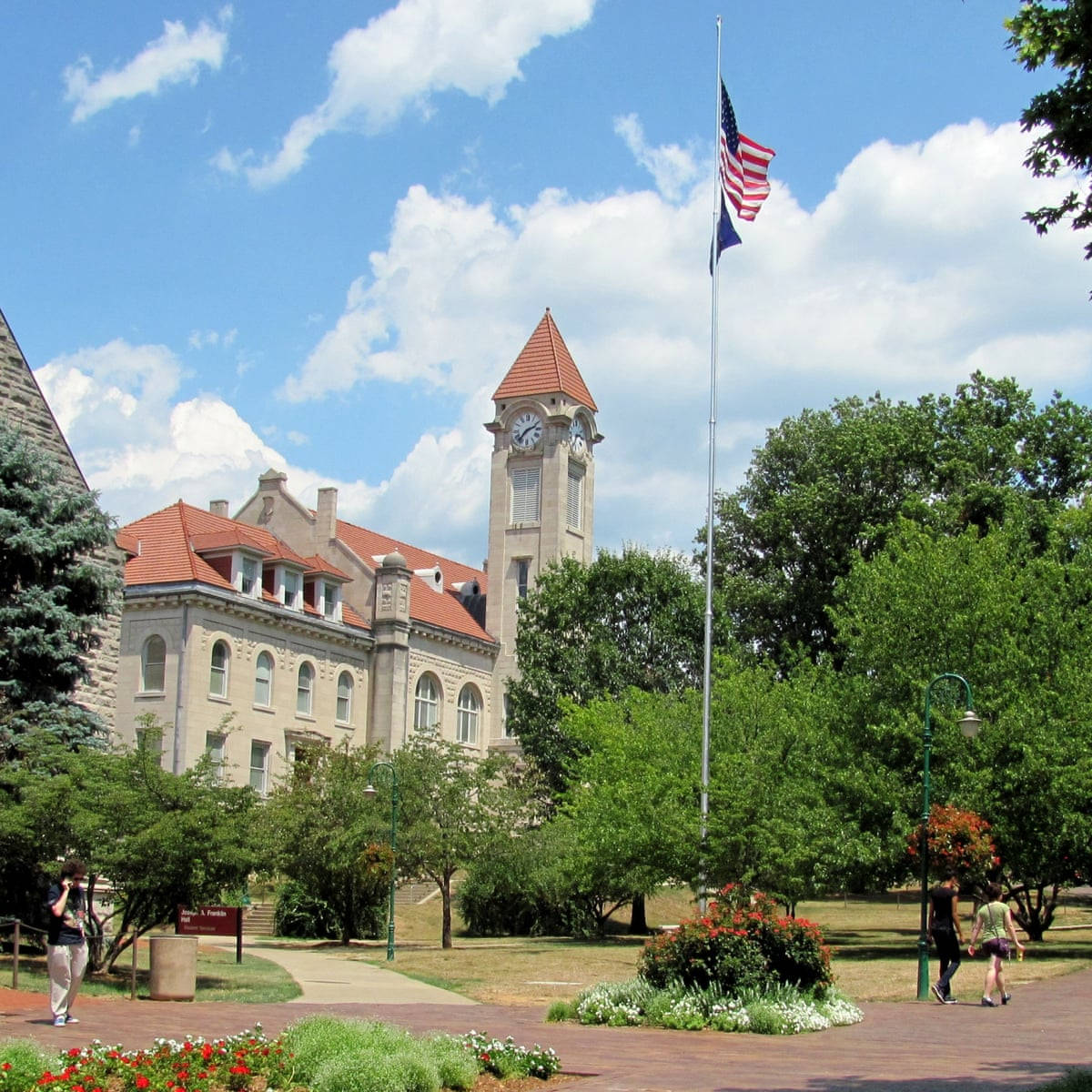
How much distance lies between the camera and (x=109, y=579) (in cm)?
2725

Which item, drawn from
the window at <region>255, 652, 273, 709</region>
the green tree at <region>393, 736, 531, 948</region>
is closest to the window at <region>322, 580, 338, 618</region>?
the window at <region>255, 652, 273, 709</region>

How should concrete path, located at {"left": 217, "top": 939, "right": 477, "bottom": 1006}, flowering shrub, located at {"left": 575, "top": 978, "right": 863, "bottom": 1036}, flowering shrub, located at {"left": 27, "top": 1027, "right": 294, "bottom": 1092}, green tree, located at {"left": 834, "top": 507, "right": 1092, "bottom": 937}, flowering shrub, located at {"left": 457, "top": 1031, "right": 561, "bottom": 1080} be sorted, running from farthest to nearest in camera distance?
green tree, located at {"left": 834, "top": 507, "right": 1092, "bottom": 937}
concrete path, located at {"left": 217, "top": 939, "right": 477, "bottom": 1006}
flowering shrub, located at {"left": 575, "top": 978, "right": 863, "bottom": 1036}
flowering shrub, located at {"left": 457, "top": 1031, "right": 561, "bottom": 1080}
flowering shrub, located at {"left": 27, "top": 1027, "right": 294, "bottom": 1092}

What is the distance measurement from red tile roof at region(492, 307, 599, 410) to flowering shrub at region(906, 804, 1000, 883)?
42.9 m

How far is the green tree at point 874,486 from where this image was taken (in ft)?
159

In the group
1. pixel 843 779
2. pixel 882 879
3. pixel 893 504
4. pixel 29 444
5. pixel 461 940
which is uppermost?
pixel 893 504

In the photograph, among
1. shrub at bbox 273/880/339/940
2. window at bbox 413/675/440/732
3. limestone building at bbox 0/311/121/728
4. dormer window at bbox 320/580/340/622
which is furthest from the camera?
window at bbox 413/675/440/732

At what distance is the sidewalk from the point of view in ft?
40.4

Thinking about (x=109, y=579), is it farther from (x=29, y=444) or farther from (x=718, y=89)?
(x=718, y=89)

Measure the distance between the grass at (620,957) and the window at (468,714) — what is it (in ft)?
47.2

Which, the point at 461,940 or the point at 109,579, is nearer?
the point at 109,579

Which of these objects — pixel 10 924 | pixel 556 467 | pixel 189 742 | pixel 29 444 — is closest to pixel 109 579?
pixel 29 444

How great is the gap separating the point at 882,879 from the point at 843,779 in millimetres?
2492

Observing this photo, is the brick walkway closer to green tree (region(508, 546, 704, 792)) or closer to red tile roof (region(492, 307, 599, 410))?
green tree (region(508, 546, 704, 792))

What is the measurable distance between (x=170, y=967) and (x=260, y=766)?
35127 mm
